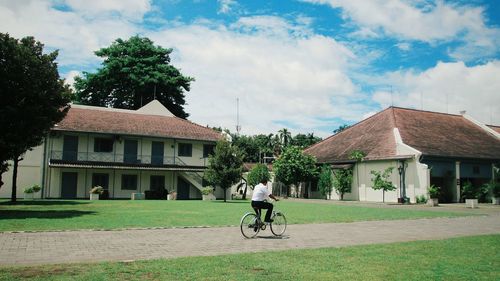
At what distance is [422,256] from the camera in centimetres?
859

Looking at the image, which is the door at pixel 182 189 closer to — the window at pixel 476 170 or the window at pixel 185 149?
the window at pixel 185 149

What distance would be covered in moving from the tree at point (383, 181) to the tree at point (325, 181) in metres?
5.60

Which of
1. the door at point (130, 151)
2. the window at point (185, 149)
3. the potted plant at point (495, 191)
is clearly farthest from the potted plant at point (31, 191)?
the potted plant at point (495, 191)

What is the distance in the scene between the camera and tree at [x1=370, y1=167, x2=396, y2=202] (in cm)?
3362

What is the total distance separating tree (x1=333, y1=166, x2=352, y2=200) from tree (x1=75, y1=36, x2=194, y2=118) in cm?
2134

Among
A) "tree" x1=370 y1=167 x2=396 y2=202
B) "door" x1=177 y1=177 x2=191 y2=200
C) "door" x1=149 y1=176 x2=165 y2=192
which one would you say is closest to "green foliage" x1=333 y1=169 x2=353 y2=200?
"tree" x1=370 y1=167 x2=396 y2=202

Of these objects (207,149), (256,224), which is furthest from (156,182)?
(256,224)

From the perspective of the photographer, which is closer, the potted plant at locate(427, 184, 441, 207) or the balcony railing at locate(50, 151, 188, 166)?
the potted plant at locate(427, 184, 441, 207)

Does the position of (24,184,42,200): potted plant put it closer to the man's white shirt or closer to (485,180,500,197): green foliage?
the man's white shirt

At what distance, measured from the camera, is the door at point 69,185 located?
34.5 metres

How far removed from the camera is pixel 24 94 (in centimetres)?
1864

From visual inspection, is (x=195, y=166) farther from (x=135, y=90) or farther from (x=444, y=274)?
(x=444, y=274)

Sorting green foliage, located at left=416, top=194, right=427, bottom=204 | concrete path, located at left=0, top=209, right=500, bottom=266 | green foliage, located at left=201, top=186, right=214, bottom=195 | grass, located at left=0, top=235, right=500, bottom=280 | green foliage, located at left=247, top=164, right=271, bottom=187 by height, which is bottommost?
concrete path, located at left=0, top=209, right=500, bottom=266

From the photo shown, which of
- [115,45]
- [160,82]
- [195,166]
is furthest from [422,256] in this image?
[115,45]
